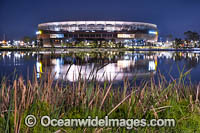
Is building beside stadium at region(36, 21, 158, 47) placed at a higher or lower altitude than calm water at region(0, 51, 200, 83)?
higher

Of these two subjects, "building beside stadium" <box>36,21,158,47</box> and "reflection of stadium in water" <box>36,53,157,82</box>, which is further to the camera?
"building beside stadium" <box>36,21,158,47</box>

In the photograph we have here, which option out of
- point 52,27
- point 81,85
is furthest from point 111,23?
point 81,85

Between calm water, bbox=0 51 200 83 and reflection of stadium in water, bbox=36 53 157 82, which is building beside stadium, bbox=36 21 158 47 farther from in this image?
reflection of stadium in water, bbox=36 53 157 82

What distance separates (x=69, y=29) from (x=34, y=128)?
107933 millimetres

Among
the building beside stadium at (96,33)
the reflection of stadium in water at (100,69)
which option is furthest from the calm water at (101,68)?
the building beside stadium at (96,33)

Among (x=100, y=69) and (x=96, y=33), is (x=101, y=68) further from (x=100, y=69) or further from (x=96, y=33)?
(x=96, y=33)

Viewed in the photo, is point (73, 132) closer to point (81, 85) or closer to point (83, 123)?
point (83, 123)

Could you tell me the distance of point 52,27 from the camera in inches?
4454

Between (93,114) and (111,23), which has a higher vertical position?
(111,23)

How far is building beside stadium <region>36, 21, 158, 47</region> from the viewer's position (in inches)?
3844

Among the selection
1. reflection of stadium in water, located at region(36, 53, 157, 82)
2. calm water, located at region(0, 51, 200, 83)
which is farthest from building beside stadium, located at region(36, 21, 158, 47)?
reflection of stadium in water, located at region(36, 53, 157, 82)

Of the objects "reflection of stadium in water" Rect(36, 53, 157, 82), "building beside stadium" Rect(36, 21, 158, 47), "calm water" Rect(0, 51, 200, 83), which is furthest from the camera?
"building beside stadium" Rect(36, 21, 158, 47)

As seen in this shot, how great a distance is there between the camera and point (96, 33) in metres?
96.5

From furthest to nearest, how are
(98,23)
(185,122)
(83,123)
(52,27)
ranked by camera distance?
(52,27) < (98,23) < (185,122) < (83,123)
